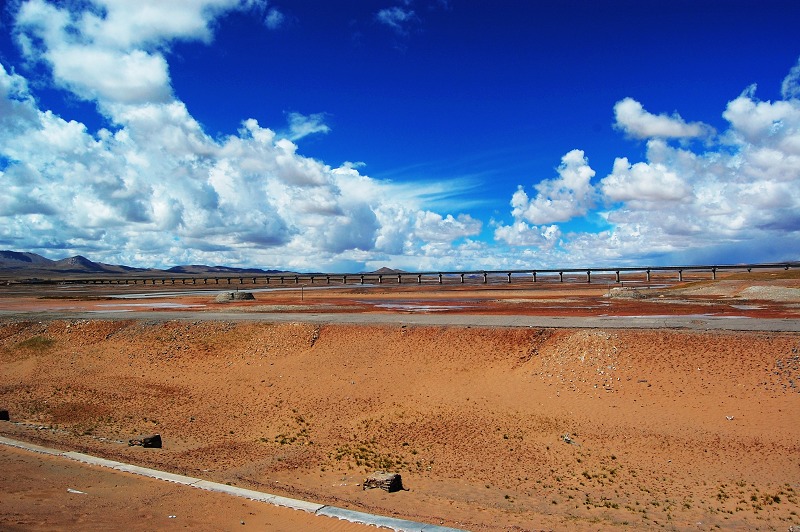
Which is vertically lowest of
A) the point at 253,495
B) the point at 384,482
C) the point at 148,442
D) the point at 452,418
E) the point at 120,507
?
the point at 452,418

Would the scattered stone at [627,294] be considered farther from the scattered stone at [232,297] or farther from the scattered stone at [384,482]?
the scattered stone at [384,482]

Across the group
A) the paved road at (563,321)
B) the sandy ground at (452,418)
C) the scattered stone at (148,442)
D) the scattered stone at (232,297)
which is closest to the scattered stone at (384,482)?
the sandy ground at (452,418)

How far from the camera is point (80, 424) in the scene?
1678 centimetres

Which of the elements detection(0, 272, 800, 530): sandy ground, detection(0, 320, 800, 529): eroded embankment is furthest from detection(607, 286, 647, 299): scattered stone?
detection(0, 320, 800, 529): eroded embankment

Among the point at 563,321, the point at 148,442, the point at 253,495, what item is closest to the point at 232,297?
the point at 563,321

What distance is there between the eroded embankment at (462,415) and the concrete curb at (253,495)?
40.1 inches

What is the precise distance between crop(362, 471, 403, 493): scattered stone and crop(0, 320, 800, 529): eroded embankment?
0.27 m

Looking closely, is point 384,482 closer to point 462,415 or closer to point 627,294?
point 462,415

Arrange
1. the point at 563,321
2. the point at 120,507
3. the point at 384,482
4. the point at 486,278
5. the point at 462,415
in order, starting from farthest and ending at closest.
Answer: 1. the point at 486,278
2. the point at 563,321
3. the point at 462,415
4. the point at 384,482
5. the point at 120,507

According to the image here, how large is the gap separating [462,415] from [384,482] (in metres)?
6.49

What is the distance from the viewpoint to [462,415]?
1712cm

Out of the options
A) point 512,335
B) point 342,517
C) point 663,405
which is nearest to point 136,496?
point 342,517

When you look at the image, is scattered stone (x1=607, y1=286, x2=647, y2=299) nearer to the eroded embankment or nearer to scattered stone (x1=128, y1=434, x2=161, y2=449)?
the eroded embankment

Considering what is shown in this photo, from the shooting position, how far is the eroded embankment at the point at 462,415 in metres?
11.2
